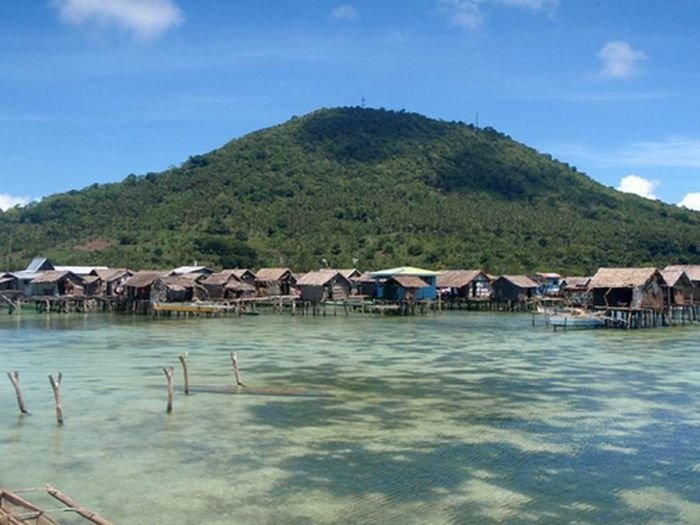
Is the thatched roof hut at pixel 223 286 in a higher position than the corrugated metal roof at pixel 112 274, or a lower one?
lower

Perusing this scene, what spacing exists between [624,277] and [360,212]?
51.6 m

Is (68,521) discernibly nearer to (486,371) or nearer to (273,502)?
(273,502)

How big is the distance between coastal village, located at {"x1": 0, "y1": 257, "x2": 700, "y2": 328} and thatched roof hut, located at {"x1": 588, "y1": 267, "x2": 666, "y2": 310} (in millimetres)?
2282

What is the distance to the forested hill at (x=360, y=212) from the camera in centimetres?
8088

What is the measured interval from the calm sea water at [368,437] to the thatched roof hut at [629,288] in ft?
47.3

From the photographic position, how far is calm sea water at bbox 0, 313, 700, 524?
11.1 m

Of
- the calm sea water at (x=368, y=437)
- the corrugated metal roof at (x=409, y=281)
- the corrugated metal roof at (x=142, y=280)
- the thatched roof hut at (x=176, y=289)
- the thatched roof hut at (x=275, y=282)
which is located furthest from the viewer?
the thatched roof hut at (x=275, y=282)

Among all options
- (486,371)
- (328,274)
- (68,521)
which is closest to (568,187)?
(328,274)

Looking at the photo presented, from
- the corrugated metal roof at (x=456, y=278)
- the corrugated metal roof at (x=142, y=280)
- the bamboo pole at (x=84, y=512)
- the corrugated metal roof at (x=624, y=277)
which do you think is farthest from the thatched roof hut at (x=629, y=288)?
the bamboo pole at (x=84, y=512)

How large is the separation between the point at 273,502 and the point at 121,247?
78185 mm

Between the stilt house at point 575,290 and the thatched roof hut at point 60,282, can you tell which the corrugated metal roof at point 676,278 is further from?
the thatched roof hut at point 60,282

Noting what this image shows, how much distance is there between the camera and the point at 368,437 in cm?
1495

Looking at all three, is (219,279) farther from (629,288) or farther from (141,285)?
(629,288)

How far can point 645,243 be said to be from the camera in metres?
83.8
